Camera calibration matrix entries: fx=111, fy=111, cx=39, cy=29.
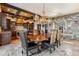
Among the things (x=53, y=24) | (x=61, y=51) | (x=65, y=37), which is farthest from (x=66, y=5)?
(x=61, y=51)

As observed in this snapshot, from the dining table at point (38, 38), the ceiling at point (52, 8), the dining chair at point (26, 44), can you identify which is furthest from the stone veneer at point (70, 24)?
the dining chair at point (26, 44)

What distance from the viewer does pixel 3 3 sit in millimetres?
2367

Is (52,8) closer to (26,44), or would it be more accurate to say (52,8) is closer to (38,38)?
(38,38)

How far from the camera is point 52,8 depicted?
Answer: 7.80ft

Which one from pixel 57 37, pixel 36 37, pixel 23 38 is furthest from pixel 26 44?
pixel 57 37

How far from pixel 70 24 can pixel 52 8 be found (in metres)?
0.51

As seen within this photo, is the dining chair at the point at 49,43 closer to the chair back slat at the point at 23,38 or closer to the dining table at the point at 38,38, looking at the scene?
the dining table at the point at 38,38

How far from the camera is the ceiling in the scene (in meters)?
2.33

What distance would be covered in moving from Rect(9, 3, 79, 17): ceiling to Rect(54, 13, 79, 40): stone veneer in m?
0.11

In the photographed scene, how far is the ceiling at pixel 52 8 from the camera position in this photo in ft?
7.64

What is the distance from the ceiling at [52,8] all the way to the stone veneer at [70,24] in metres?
0.11

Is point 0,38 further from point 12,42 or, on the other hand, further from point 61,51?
point 61,51

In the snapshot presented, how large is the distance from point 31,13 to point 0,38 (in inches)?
33.8

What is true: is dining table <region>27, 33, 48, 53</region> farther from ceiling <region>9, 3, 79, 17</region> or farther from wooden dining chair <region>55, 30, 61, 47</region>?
ceiling <region>9, 3, 79, 17</region>
